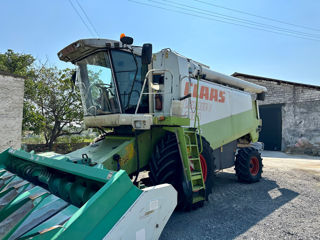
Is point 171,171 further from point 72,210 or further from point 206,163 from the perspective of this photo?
point 72,210

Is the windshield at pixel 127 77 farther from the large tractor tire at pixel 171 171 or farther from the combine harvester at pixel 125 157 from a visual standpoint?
the large tractor tire at pixel 171 171

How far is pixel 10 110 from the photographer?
9.09 metres

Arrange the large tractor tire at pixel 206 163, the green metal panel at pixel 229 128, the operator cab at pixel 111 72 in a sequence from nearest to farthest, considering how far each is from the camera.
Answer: the operator cab at pixel 111 72
the large tractor tire at pixel 206 163
the green metal panel at pixel 229 128

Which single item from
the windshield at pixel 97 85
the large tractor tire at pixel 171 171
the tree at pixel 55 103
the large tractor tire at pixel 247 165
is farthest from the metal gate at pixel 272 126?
the windshield at pixel 97 85

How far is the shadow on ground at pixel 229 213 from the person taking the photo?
2.96 m

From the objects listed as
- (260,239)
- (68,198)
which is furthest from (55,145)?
(260,239)

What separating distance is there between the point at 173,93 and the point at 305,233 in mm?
2834

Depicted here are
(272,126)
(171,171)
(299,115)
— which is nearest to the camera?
(171,171)

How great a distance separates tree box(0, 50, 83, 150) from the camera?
11.1m

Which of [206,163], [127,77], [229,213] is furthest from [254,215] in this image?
[127,77]

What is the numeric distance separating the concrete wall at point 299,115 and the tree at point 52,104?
41.8 feet

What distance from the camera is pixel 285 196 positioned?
4.70 metres

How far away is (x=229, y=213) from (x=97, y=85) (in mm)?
3116

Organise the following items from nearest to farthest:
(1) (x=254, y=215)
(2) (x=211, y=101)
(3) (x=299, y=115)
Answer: (1) (x=254, y=215) < (2) (x=211, y=101) < (3) (x=299, y=115)
